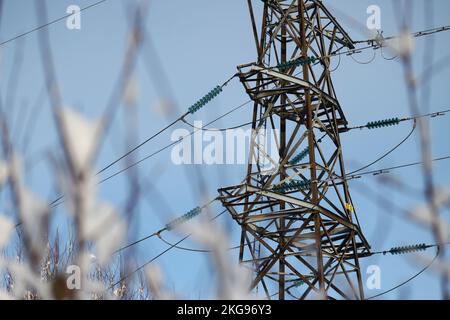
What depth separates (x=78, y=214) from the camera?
200cm

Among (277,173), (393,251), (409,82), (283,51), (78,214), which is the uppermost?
(283,51)

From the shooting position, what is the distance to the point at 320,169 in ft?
53.2

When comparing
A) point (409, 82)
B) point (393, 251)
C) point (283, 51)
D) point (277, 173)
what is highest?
point (283, 51)

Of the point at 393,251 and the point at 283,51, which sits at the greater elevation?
the point at 283,51

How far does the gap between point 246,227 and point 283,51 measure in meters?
4.26

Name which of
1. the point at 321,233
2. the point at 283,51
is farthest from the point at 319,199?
the point at 283,51

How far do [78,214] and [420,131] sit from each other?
1.04 metres
